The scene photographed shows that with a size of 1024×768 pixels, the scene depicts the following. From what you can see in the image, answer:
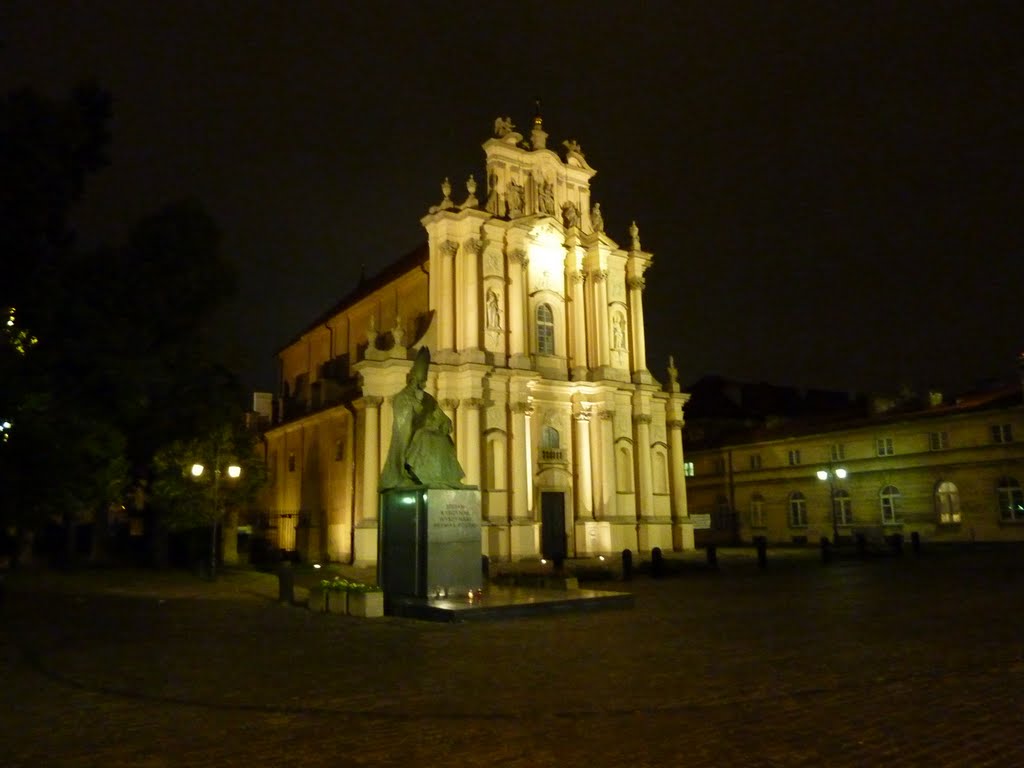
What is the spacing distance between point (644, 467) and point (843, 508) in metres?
17.0

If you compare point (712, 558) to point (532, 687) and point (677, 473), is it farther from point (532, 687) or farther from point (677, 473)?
point (532, 687)

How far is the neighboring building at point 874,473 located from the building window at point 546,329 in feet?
35.4

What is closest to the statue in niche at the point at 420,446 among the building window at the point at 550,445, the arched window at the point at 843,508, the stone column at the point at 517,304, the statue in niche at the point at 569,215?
the stone column at the point at 517,304

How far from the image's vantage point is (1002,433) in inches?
1714

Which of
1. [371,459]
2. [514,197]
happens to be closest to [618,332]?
[514,197]

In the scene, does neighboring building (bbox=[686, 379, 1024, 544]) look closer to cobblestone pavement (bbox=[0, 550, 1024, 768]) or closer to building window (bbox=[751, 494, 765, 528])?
building window (bbox=[751, 494, 765, 528])

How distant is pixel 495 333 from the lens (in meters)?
38.4

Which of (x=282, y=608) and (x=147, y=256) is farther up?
(x=147, y=256)

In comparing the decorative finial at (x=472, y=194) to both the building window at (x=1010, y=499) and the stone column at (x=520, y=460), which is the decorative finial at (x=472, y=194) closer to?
the stone column at (x=520, y=460)

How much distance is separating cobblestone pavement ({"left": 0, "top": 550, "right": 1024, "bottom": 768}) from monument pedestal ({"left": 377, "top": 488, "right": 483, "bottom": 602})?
4.33 feet

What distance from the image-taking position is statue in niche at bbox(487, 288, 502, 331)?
3841 cm

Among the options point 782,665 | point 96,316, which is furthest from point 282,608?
point 782,665

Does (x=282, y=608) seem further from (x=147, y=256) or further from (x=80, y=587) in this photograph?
(x=147, y=256)

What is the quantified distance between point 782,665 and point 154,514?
33.3 meters
